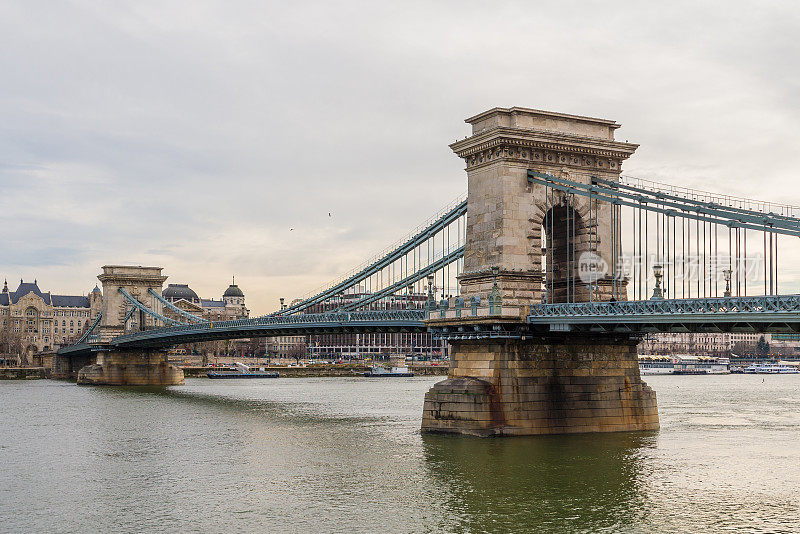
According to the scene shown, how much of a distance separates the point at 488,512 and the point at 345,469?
10042 millimetres

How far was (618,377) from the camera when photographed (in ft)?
161

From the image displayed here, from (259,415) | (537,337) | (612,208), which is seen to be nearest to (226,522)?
(537,337)

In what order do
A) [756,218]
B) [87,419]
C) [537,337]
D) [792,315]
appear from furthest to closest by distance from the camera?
[87,419]
[537,337]
[756,218]
[792,315]

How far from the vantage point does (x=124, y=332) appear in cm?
12612

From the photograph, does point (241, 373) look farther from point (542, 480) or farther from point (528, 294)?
point (542, 480)

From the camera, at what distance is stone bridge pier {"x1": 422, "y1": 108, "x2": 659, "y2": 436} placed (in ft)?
151

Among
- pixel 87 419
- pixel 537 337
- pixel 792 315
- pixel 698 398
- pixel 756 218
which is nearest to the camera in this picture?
pixel 792 315

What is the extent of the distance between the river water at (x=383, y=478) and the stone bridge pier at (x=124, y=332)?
2192 inches

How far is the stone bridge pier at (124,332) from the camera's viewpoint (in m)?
119

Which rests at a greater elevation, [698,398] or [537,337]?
[537,337]

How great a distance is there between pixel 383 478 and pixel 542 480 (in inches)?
243

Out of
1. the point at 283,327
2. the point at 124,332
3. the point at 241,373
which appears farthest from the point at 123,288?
the point at 283,327

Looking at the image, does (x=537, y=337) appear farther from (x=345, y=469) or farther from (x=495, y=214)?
(x=345, y=469)

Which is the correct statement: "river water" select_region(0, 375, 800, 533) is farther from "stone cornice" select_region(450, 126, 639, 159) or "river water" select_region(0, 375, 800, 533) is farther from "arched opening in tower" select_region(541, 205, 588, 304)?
"stone cornice" select_region(450, 126, 639, 159)
